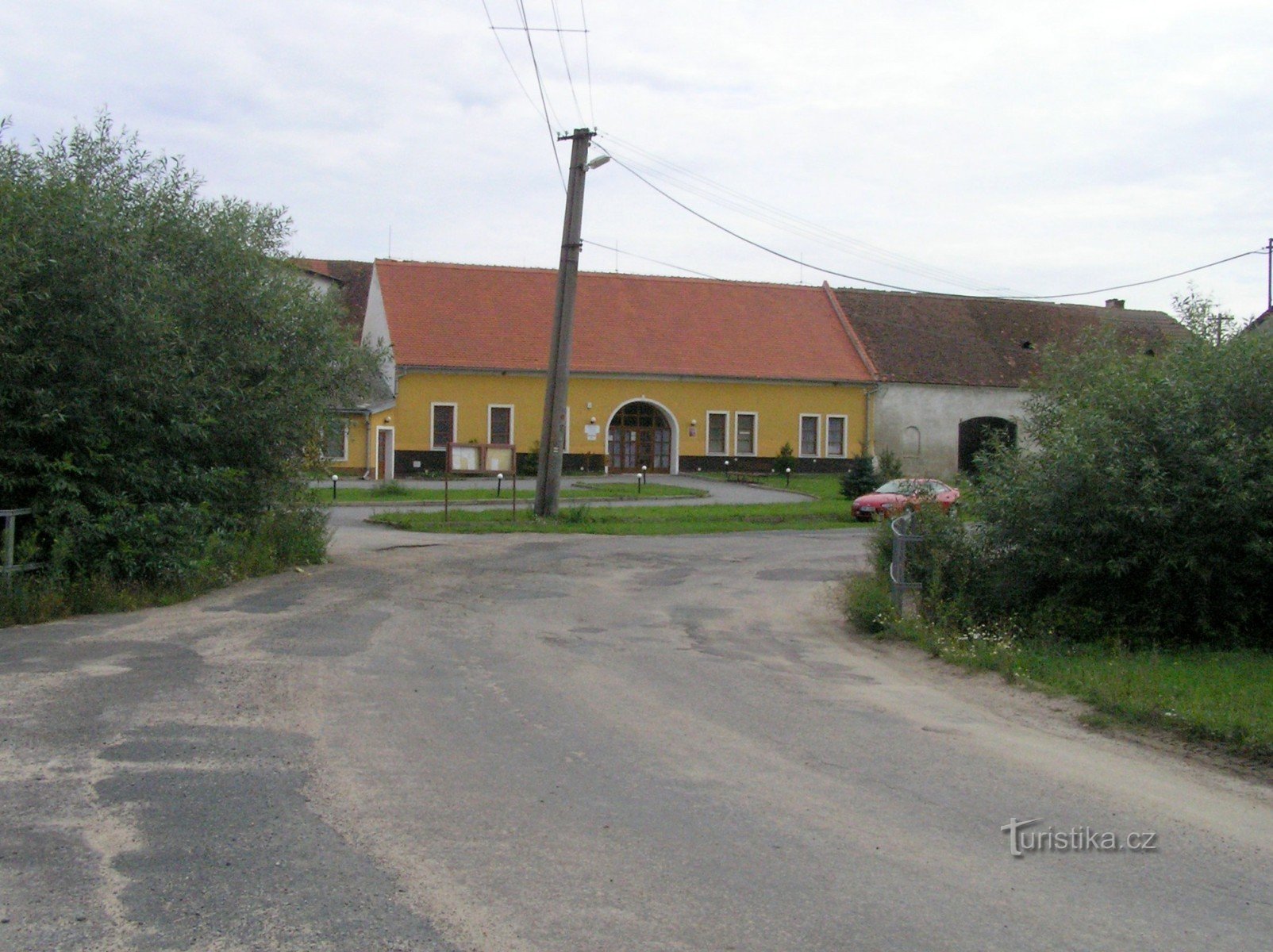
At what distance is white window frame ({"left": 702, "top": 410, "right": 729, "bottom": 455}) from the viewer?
4956cm

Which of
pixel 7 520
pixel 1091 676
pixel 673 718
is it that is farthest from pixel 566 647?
pixel 7 520

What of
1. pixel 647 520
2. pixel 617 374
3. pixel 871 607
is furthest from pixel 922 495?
pixel 617 374

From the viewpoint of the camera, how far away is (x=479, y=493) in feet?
117

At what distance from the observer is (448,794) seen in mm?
6141

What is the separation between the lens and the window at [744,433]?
50000 mm

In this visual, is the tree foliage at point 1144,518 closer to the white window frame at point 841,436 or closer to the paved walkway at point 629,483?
the paved walkway at point 629,483

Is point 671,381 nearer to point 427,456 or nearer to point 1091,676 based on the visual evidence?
point 427,456

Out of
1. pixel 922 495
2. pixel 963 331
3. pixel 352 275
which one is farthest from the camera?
pixel 352 275

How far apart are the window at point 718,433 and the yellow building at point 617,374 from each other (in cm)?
5

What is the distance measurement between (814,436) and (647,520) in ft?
76.7

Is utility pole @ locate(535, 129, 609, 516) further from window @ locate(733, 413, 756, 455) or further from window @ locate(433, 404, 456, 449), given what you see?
window @ locate(733, 413, 756, 455)

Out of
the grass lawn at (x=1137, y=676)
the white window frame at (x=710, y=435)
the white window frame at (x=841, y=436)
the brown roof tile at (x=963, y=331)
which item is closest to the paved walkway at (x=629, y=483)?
the white window frame at (x=710, y=435)

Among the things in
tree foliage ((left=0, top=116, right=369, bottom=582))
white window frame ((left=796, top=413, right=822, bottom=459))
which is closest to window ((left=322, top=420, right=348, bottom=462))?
tree foliage ((left=0, top=116, right=369, bottom=582))

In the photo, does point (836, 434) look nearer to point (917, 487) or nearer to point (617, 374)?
point (617, 374)
